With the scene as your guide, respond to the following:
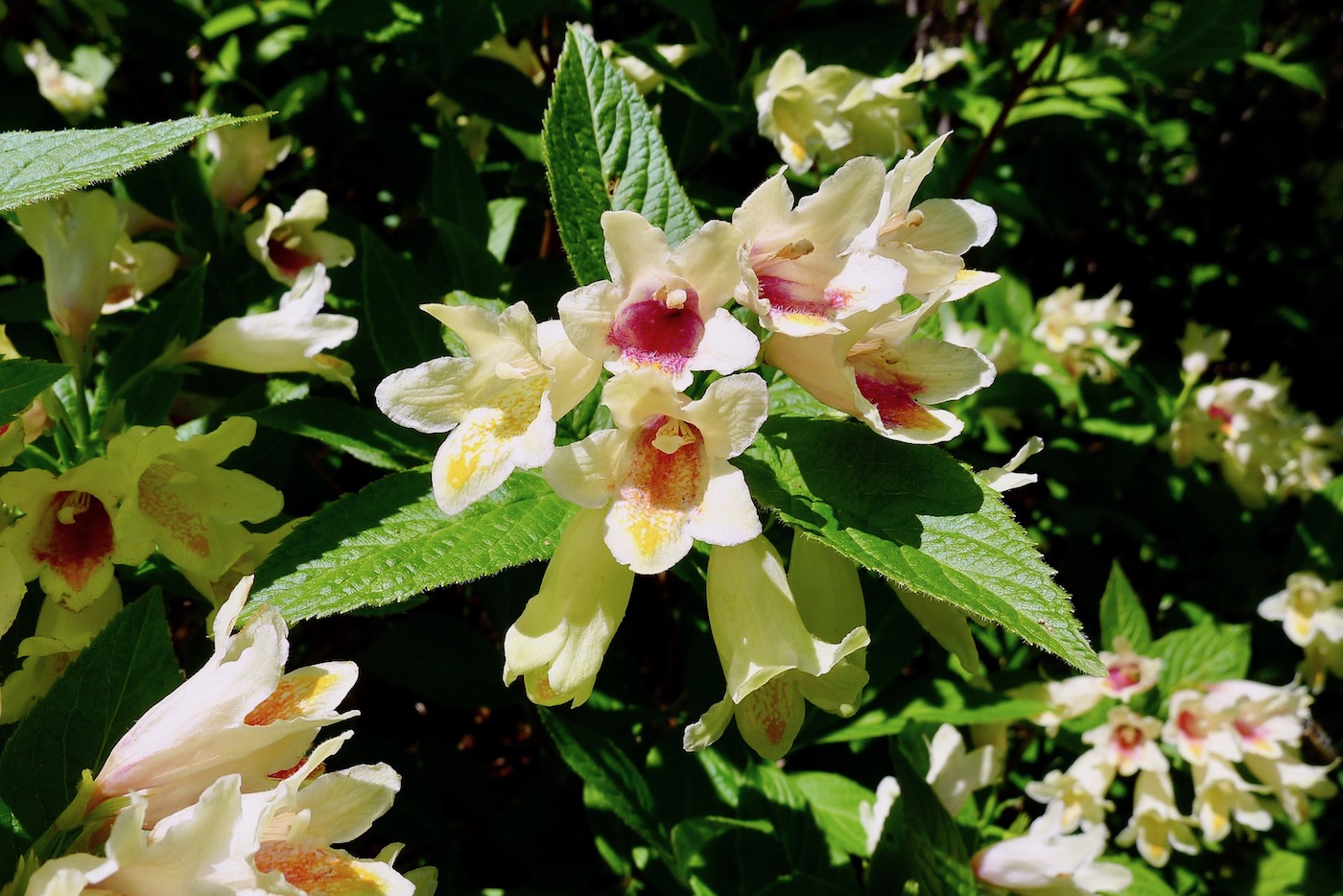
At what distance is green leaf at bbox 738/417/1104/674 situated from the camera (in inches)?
38.4

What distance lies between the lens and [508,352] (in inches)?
42.7

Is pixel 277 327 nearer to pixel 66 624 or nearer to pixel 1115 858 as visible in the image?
pixel 66 624

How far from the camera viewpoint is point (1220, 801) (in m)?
2.41

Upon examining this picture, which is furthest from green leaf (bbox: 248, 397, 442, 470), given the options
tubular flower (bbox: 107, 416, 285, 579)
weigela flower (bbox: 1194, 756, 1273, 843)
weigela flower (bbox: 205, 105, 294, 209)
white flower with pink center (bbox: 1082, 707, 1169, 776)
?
weigela flower (bbox: 1194, 756, 1273, 843)

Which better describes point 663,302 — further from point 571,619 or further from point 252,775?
point 252,775

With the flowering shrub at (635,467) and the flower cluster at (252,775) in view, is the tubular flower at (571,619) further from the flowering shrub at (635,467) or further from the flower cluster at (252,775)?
the flower cluster at (252,775)

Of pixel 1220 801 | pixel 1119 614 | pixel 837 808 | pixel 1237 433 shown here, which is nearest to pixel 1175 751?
pixel 1220 801

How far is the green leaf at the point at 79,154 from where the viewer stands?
2.98 ft

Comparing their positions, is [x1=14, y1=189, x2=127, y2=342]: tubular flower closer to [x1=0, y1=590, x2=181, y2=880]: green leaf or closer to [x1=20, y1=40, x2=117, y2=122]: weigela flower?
[x1=0, y1=590, x2=181, y2=880]: green leaf

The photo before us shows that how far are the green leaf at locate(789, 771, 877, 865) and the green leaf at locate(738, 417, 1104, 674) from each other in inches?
36.8

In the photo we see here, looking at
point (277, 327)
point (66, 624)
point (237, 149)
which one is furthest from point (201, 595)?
point (237, 149)

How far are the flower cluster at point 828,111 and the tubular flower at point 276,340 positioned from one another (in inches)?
40.5

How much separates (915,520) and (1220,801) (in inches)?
74.9

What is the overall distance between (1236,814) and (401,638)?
82.5 inches
